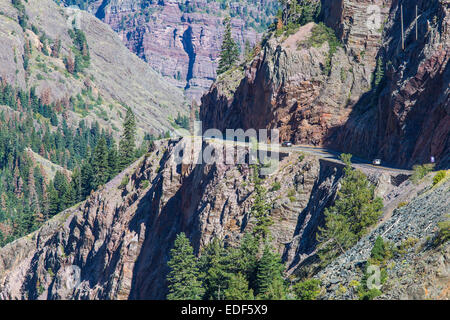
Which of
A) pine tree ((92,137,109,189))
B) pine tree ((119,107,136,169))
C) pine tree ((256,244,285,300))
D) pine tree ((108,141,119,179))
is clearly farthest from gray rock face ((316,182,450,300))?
pine tree ((119,107,136,169))

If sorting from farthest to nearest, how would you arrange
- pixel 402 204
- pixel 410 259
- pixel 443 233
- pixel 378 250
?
pixel 402 204
pixel 378 250
pixel 410 259
pixel 443 233

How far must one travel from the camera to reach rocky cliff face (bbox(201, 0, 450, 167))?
208 ft

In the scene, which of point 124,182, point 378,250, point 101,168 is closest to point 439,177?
point 378,250

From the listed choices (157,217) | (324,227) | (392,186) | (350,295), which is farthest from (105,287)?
(350,295)

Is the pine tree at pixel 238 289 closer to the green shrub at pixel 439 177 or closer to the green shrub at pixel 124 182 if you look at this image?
the green shrub at pixel 439 177

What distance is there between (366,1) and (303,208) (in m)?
31.9

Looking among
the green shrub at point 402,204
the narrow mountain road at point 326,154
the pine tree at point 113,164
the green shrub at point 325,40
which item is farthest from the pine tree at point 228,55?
the green shrub at point 402,204

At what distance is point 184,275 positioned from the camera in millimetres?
62625

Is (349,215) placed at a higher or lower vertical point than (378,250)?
lower

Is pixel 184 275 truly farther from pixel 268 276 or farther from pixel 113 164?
pixel 113 164

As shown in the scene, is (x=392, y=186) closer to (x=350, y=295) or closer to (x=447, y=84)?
(x=447, y=84)

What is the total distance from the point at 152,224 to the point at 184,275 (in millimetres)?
30516

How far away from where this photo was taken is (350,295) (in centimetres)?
4100

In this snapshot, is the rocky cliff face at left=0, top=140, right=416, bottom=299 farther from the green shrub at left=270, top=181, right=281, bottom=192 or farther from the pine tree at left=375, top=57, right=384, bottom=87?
the pine tree at left=375, top=57, right=384, bottom=87
